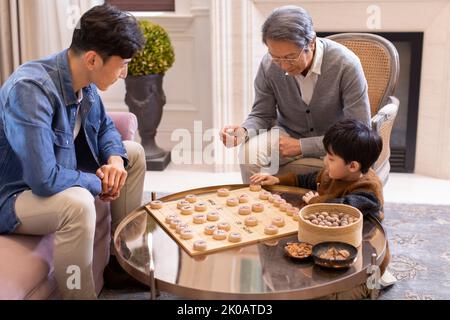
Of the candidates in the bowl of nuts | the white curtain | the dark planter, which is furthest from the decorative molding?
the bowl of nuts

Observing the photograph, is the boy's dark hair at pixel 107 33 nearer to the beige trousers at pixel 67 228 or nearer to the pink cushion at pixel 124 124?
the beige trousers at pixel 67 228

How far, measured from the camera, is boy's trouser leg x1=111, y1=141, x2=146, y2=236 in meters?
2.24

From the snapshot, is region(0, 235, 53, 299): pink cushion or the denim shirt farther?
the denim shirt

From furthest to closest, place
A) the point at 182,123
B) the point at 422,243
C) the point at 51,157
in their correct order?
1. the point at 182,123
2. the point at 422,243
3. the point at 51,157

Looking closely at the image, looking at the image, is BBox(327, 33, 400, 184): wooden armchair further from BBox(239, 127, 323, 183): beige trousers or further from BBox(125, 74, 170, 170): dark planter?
BBox(125, 74, 170, 170): dark planter

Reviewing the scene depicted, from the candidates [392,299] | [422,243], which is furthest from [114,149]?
[422,243]

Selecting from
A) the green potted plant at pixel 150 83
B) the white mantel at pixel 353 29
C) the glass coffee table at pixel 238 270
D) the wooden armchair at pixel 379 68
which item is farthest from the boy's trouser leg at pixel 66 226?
the white mantel at pixel 353 29

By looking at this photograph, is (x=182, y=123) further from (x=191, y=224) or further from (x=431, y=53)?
(x=191, y=224)

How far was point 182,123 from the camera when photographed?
3875mm

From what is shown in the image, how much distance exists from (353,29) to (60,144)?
2053 millimetres

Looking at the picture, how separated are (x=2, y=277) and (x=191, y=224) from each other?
54cm

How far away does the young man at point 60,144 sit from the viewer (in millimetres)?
1762

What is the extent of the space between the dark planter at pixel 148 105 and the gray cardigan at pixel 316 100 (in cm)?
110

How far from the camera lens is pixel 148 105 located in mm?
3502
